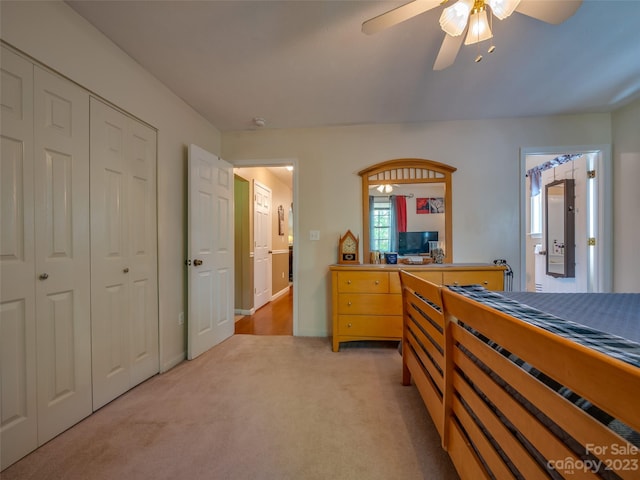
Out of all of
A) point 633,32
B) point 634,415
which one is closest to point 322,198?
point 633,32

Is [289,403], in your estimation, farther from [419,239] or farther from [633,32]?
[633,32]

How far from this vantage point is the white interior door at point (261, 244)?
159 inches

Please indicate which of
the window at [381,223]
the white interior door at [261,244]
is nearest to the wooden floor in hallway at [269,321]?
the white interior door at [261,244]

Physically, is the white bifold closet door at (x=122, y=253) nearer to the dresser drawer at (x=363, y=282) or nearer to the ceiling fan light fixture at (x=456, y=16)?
the dresser drawer at (x=363, y=282)

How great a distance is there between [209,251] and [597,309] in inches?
109

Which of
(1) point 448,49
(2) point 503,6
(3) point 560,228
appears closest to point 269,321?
(1) point 448,49

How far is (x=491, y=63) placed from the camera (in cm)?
196

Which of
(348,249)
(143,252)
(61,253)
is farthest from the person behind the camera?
(348,249)

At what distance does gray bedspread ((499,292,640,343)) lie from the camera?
1014 mm

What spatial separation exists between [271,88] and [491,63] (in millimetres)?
1689

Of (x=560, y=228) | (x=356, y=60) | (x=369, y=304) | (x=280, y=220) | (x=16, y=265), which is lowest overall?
(x=369, y=304)

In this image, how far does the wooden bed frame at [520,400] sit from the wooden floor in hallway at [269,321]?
2222mm

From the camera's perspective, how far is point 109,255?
5.77 feet

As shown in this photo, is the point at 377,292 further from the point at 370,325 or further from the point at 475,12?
the point at 475,12
